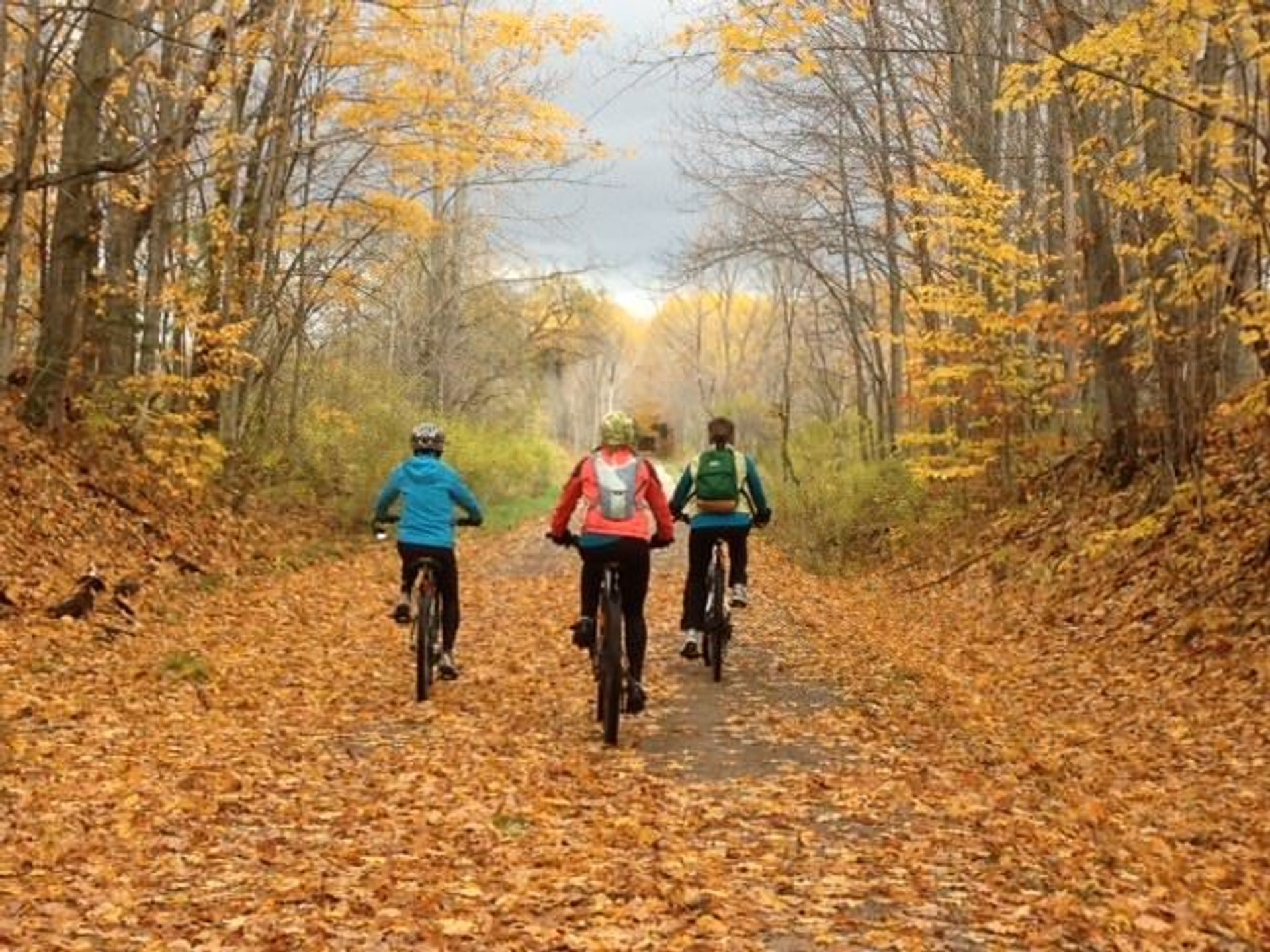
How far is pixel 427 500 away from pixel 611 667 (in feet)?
7.75

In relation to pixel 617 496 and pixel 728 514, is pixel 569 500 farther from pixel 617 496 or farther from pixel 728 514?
pixel 728 514

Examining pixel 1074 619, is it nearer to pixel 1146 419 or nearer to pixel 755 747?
pixel 1146 419

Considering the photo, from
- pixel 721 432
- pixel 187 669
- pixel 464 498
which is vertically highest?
pixel 721 432

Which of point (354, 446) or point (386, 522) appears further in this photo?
point (354, 446)

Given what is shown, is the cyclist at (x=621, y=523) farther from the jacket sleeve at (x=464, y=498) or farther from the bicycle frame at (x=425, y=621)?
the bicycle frame at (x=425, y=621)

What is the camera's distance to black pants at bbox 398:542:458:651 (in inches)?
392

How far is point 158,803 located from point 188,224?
→ 15.2m

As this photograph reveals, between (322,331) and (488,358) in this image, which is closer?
(322,331)

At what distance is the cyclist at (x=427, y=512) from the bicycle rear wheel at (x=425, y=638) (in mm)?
184

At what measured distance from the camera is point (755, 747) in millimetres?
8484

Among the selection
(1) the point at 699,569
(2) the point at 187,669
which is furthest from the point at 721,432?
(2) the point at 187,669

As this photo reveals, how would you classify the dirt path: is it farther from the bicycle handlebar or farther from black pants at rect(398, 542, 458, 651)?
the bicycle handlebar

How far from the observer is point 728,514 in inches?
427

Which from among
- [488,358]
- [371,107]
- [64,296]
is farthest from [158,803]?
[488,358]
